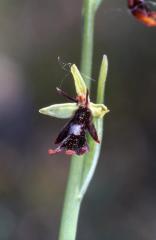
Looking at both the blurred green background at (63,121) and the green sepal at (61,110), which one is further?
the blurred green background at (63,121)

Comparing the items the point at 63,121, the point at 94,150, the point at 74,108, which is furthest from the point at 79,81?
the point at 63,121

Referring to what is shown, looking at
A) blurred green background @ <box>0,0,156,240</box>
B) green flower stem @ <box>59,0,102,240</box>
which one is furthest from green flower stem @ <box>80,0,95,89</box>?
blurred green background @ <box>0,0,156,240</box>

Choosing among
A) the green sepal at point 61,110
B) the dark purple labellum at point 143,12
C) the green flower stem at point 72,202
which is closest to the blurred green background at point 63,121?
the green flower stem at point 72,202

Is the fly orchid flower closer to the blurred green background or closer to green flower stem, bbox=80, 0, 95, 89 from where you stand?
green flower stem, bbox=80, 0, 95, 89

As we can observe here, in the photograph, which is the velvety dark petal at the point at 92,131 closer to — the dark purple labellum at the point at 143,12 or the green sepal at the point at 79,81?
the green sepal at the point at 79,81

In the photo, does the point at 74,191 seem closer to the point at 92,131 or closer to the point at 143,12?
the point at 92,131

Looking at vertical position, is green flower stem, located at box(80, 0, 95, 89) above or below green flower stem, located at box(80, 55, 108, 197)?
above
